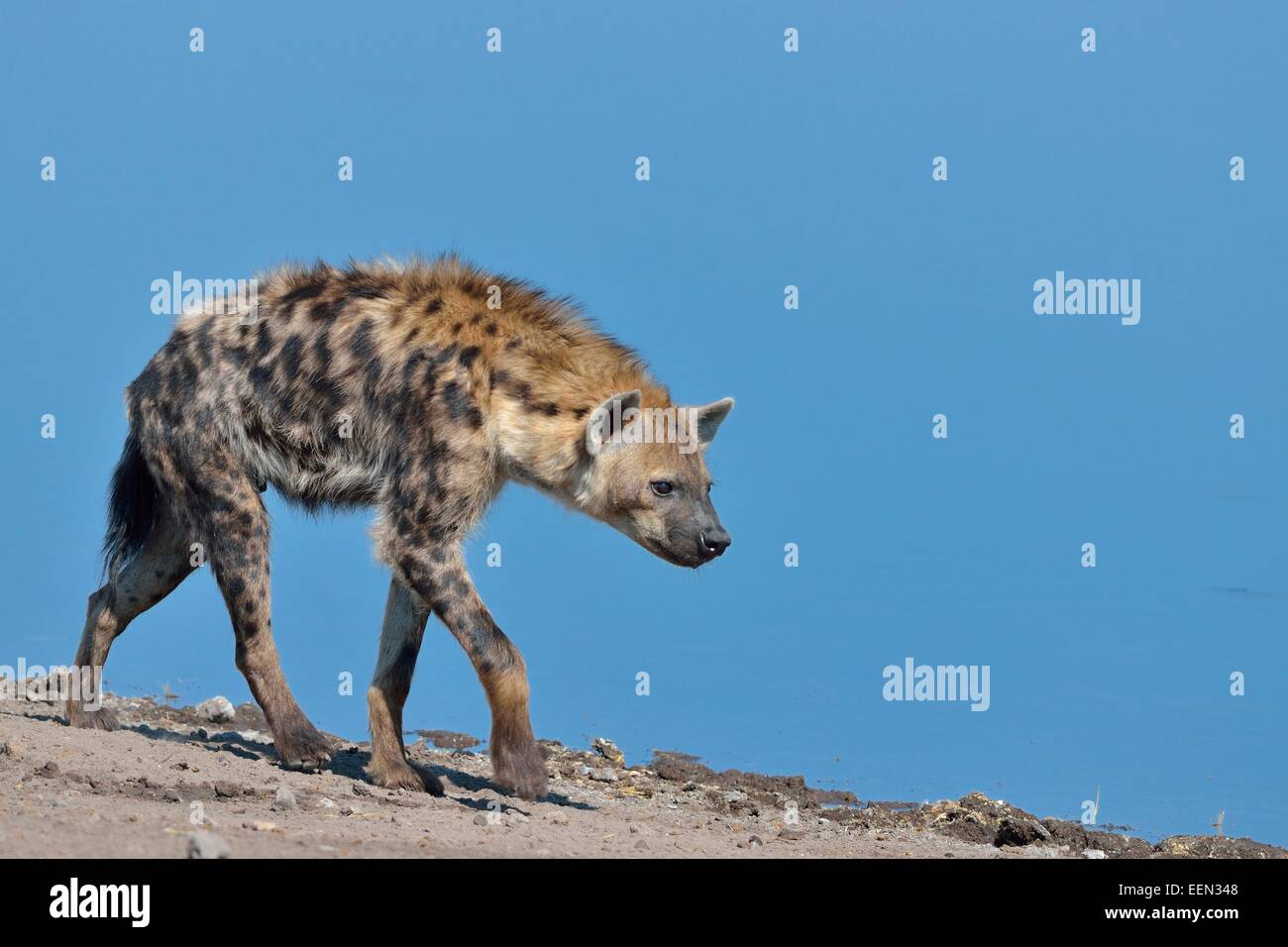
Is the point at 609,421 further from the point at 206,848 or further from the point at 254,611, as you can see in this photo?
the point at 206,848

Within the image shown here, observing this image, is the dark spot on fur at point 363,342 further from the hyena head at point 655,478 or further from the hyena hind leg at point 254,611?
the hyena head at point 655,478

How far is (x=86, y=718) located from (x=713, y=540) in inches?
164

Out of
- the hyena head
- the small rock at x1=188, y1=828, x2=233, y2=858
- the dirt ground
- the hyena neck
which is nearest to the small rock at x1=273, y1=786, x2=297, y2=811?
the dirt ground

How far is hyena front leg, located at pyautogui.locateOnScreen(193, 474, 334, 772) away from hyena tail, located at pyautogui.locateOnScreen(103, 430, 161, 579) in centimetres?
89

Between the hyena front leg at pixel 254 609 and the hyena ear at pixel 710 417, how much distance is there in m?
2.62

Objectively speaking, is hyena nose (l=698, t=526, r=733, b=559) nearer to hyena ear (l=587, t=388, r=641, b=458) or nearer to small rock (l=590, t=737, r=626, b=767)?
hyena ear (l=587, t=388, r=641, b=458)

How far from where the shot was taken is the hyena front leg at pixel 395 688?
914cm

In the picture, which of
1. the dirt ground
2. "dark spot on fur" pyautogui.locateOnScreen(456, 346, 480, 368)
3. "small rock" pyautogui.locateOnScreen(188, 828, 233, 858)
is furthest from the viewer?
"dark spot on fur" pyautogui.locateOnScreen(456, 346, 480, 368)

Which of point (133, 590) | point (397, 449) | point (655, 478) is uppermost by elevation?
point (397, 449)

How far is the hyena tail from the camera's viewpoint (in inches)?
410

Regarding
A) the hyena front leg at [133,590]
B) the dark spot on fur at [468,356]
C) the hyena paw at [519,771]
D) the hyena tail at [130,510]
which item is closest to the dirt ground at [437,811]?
the hyena paw at [519,771]

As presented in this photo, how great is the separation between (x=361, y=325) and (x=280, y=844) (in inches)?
160

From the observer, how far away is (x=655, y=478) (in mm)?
9039

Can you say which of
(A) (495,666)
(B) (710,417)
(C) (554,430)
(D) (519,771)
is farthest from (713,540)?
(D) (519,771)
